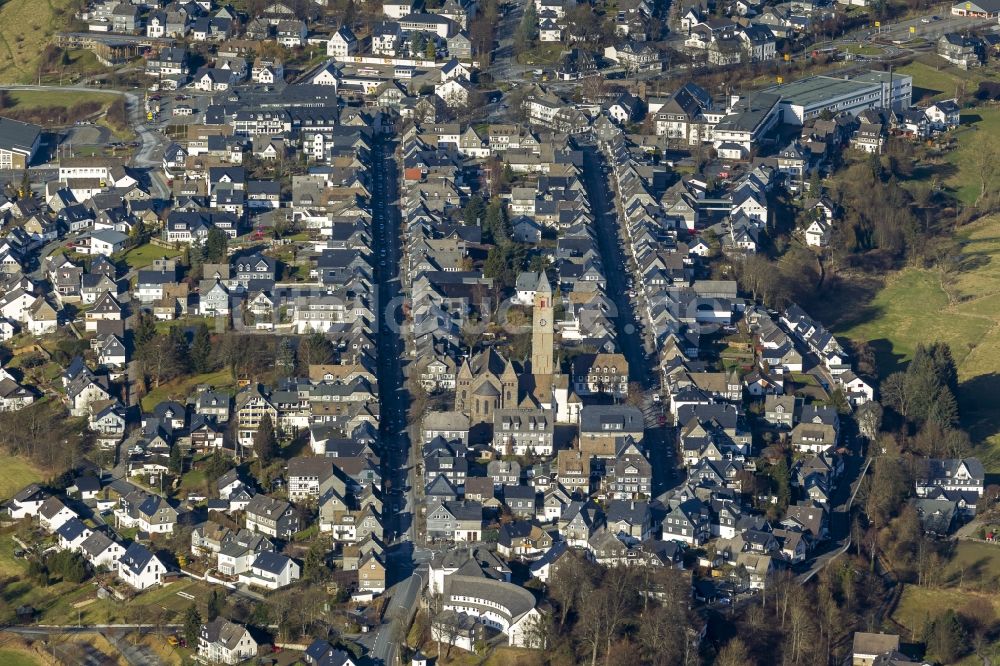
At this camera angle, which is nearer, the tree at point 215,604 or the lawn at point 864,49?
the tree at point 215,604

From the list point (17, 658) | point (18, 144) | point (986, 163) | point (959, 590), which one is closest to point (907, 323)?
point (986, 163)

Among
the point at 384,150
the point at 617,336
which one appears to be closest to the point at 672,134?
the point at 384,150

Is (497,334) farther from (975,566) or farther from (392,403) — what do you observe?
(975,566)

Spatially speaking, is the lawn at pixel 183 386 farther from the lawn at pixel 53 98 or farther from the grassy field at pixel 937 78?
the grassy field at pixel 937 78

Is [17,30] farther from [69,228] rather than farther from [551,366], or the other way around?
[551,366]

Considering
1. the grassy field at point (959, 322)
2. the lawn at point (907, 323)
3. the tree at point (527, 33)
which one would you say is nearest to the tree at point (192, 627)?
the grassy field at point (959, 322)
